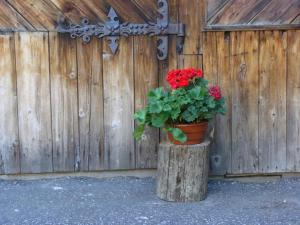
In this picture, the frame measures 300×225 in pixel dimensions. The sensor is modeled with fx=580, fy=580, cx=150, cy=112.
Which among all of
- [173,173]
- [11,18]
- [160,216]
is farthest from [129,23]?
[160,216]

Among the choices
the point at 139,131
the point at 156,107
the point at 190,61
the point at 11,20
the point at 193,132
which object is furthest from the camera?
the point at 190,61

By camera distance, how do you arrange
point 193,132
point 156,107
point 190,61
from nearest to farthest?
point 156,107
point 193,132
point 190,61

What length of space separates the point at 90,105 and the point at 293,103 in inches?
69.0

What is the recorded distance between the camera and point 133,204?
14.6 feet

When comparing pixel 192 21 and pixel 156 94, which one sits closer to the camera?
pixel 156 94

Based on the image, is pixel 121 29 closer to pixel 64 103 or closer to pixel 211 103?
pixel 64 103

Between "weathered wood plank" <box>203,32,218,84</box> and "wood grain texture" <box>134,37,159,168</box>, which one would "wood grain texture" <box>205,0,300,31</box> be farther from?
"wood grain texture" <box>134,37,159,168</box>

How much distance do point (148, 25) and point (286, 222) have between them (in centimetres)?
196

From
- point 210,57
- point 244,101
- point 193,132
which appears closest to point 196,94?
point 193,132

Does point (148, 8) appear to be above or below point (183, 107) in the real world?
above

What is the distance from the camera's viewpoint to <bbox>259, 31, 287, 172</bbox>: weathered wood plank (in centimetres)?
495

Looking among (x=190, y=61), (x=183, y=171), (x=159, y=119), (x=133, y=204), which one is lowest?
(x=133, y=204)

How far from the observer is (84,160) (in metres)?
5.04

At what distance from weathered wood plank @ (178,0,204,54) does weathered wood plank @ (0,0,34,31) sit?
1.28 meters
